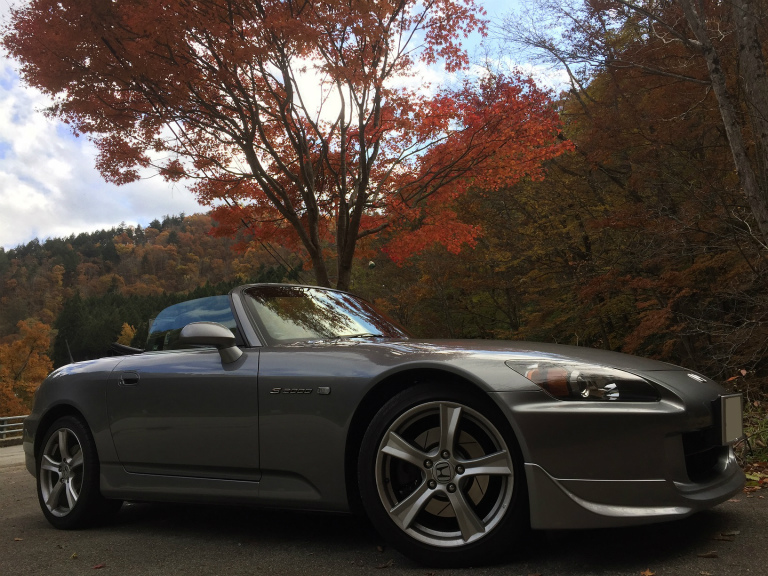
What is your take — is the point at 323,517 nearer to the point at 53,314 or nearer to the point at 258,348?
the point at 258,348

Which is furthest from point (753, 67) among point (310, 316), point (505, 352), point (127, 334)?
point (127, 334)

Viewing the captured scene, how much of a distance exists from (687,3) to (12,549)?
9744mm

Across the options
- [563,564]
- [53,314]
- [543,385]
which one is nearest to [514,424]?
[543,385]

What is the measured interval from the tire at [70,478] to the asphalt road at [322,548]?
4.0 inches

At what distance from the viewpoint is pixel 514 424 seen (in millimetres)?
2516

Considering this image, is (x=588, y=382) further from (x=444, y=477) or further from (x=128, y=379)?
(x=128, y=379)

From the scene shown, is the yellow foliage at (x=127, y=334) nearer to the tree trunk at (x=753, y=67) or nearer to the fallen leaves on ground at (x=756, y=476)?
the tree trunk at (x=753, y=67)

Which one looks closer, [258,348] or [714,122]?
[258,348]

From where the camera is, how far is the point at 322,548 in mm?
3068

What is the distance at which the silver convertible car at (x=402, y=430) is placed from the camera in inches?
97.0

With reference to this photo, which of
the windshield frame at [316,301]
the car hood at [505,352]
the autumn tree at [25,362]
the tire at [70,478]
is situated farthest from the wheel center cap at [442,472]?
the autumn tree at [25,362]

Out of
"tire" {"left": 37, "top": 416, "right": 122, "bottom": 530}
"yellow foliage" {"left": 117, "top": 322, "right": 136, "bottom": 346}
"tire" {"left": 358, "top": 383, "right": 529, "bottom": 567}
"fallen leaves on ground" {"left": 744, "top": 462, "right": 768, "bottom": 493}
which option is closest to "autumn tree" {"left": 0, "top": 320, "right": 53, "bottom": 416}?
"yellow foliage" {"left": 117, "top": 322, "right": 136, "bottom": 346}

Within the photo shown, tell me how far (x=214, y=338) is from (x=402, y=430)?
1.11m

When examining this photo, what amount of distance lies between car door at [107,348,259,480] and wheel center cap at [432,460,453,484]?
93 cm
